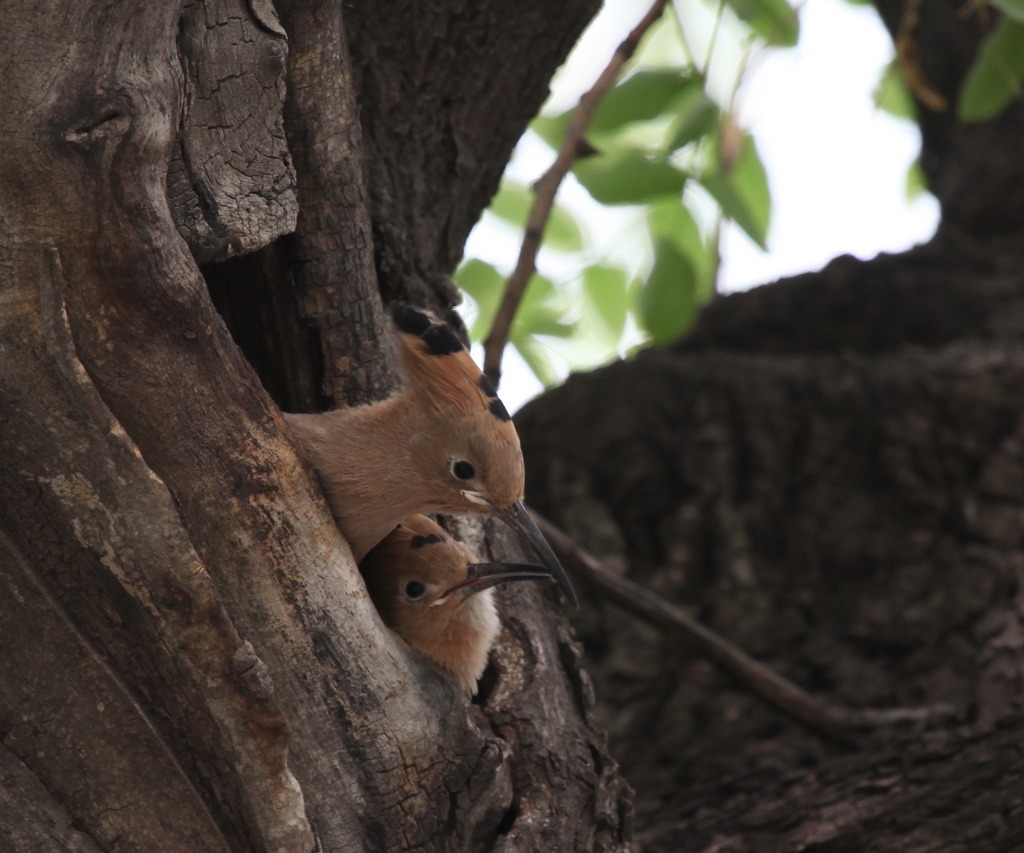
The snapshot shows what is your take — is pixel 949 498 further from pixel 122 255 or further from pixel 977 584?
pixel 122 255

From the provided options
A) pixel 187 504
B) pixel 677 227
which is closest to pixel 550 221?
pixel 677 227

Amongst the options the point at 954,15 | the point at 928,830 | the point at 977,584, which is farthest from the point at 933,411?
the point at 954,15

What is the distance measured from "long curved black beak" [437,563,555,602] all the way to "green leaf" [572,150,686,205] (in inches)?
43.4

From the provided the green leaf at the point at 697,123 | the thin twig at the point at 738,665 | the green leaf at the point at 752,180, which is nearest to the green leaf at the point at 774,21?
the green leaf at the point at 697,123

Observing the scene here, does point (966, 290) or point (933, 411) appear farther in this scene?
point (966, 290)

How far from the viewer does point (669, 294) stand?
3029 mm

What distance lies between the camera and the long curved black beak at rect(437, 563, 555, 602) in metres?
2.07

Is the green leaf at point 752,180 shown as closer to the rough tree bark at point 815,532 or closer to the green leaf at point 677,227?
the green leaf at point 677,227

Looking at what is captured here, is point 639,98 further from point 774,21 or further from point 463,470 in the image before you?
point 463,470

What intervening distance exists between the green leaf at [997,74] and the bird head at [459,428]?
67.2 inches

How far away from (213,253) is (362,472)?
405 millimetres

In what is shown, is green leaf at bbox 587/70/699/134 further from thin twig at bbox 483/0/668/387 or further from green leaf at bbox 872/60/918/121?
green leaf at bbox 872/60/918/121

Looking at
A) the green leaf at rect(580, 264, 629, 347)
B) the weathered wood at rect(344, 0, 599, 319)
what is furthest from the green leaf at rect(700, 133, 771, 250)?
the weathered wood at rect(344, 0, 599, 319)

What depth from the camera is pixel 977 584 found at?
2857 mm
